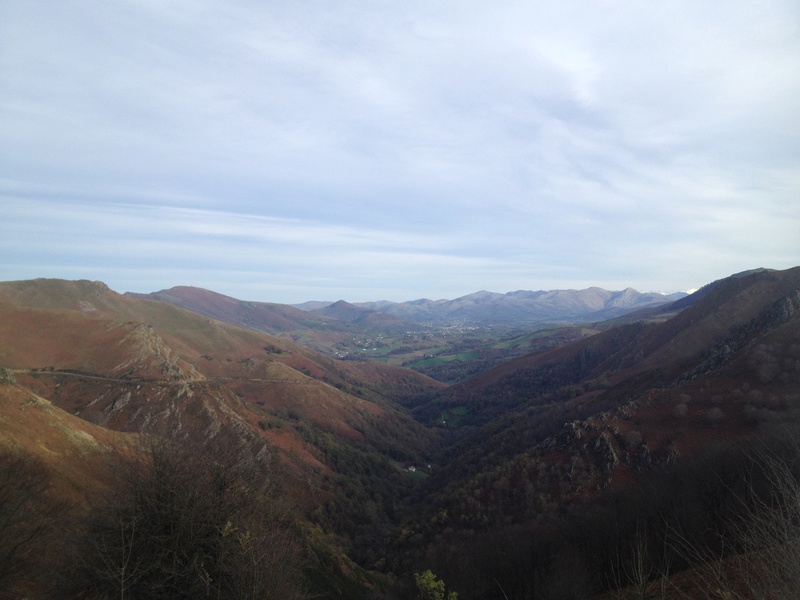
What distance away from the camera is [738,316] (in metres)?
90.7

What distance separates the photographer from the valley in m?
25.6

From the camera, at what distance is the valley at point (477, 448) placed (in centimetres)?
2559

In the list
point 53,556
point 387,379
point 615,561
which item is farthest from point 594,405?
point 387,379

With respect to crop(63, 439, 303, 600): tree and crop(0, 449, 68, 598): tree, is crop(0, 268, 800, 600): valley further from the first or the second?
crop(63, 439, 303, 600): tree

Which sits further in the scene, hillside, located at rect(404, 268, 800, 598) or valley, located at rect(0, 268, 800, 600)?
hillside, located at rect(404, 268, 800, 598)

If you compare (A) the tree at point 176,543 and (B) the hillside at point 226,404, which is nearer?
(A) the tree at point 176,543

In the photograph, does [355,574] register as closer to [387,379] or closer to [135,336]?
[135,336]

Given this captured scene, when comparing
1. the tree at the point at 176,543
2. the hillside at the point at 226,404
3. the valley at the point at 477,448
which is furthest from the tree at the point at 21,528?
the hillside at the point at 226,404

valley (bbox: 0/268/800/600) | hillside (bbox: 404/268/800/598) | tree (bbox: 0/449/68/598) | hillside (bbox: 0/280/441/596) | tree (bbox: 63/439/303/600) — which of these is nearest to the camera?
tree (bbox: 0/449/68/598)

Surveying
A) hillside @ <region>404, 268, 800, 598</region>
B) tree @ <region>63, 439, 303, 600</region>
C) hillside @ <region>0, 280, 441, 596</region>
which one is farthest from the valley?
tree @ <region>63, 439, 303, 600</region>

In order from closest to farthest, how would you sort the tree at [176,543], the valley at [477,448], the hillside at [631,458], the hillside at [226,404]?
the tree at [176,543], the valley at [477,448], the hillside at [631,458], the hillside at [226,404]

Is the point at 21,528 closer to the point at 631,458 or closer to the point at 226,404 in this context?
the point at 631,458

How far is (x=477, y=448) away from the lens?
8394 centimetres

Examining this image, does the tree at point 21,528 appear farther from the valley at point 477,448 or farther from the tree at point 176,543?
the tree at point 176,543
